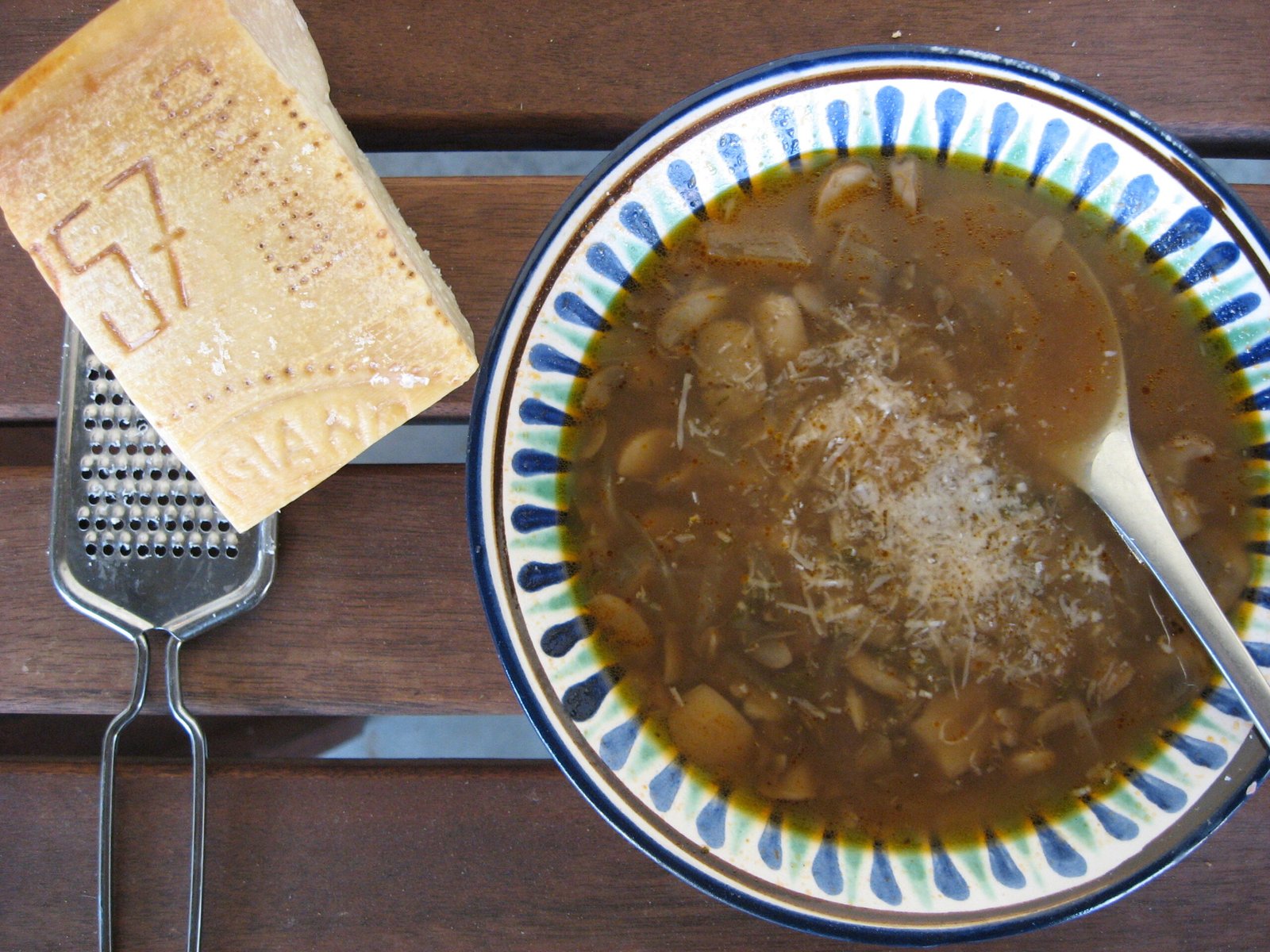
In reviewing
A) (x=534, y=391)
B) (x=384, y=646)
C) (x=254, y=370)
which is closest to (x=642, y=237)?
(x=534, y=391)

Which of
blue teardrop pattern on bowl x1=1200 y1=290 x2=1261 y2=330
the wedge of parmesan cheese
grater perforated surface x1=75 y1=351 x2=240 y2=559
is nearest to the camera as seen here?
the wedge of parmesan cheese

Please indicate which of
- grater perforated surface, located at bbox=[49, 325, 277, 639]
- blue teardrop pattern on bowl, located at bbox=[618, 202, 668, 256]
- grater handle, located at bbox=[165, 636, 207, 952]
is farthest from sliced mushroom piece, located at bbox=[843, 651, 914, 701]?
grater handle, located at bbox=[165, 636, 207, 952]

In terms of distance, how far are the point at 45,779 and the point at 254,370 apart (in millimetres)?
1068

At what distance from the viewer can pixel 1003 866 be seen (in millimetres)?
1566

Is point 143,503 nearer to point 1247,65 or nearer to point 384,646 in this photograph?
point 384,646

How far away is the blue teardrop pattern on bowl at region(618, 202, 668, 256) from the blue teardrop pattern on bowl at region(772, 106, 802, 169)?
0.26 meters

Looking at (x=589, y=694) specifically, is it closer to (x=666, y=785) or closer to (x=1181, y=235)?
(x=666, y=785)

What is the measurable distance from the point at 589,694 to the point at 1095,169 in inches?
48.9

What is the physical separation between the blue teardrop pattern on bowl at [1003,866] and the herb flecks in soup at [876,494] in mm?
39

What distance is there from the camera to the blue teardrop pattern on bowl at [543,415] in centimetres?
151

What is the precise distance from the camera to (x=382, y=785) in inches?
73.2

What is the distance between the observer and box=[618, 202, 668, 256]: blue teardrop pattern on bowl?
1.52m

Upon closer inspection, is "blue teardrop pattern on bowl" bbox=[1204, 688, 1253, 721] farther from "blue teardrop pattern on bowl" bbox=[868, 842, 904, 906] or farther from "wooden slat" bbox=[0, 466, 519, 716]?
"wooden slat" bbox=[0, 466, 519, 716]

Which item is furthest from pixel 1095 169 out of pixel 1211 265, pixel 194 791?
pixel 194 791
